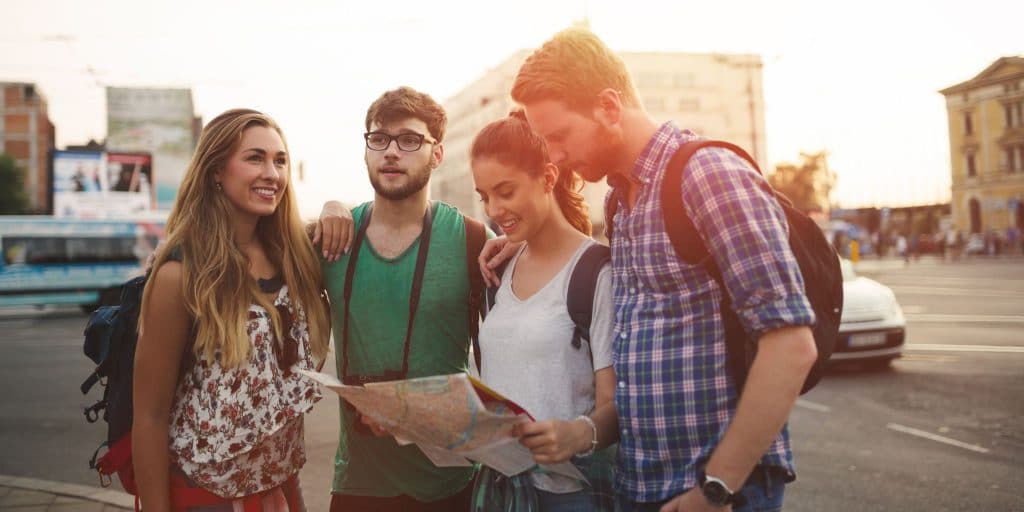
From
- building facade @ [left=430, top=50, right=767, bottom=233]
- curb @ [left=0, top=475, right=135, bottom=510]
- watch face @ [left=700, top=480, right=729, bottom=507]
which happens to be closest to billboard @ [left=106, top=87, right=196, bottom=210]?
building facade @ [left=430, top=50, right=767, bottom=233]

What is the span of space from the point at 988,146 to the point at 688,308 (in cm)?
7200

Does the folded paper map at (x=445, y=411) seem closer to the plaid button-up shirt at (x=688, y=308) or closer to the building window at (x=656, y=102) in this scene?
the plaid button-up shirt at (x=688, y=308)

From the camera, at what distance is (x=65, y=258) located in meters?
26.1

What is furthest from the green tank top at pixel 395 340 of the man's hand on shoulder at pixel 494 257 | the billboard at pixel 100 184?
the billboard at pixel 100 184

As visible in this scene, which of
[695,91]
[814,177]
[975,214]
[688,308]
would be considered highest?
[695,91]

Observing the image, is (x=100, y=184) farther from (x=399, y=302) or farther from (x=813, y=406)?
(x=399, y=302)

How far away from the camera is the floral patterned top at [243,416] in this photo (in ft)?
8.02

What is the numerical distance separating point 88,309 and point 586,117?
29055mm

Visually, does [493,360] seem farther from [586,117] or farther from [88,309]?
[88,309]

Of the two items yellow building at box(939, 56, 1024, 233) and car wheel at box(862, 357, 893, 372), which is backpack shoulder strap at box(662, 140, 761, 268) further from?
yellow building at box(939, 56, 1024, 233)

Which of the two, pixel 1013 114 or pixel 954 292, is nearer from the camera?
pixel 954 292

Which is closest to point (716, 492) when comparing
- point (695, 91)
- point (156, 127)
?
point (156, 127)

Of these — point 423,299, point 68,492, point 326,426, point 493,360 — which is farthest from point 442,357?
point 326,426

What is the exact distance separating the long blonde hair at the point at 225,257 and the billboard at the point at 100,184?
35.5 m
